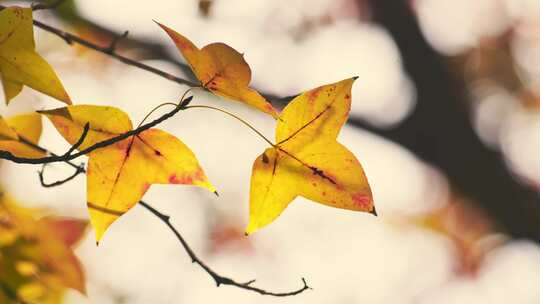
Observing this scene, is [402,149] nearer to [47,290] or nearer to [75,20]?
[75,20]

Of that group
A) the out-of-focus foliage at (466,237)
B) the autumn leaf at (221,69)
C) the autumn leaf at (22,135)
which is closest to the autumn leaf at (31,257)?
the autumn leaf at (22,135)

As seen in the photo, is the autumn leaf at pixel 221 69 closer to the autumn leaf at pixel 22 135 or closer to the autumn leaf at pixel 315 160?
the autumn leaf at pixel 315 160

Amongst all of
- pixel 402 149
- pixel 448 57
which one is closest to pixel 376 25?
pixel 448 57

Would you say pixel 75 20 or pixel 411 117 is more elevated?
pixel 75 20

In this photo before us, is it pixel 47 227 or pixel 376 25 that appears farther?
pixel 376 25

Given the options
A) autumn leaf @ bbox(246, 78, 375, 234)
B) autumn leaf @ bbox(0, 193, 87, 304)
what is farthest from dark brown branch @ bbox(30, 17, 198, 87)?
autumn leaf @ bbox(0, 193, 87, 304)

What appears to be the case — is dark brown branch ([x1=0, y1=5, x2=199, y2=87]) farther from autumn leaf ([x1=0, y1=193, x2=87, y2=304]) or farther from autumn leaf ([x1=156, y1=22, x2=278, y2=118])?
autumn leaf ([x1=0, y1=193, x2=87, y2=304])

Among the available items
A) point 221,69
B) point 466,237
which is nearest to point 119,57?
point 221,69
